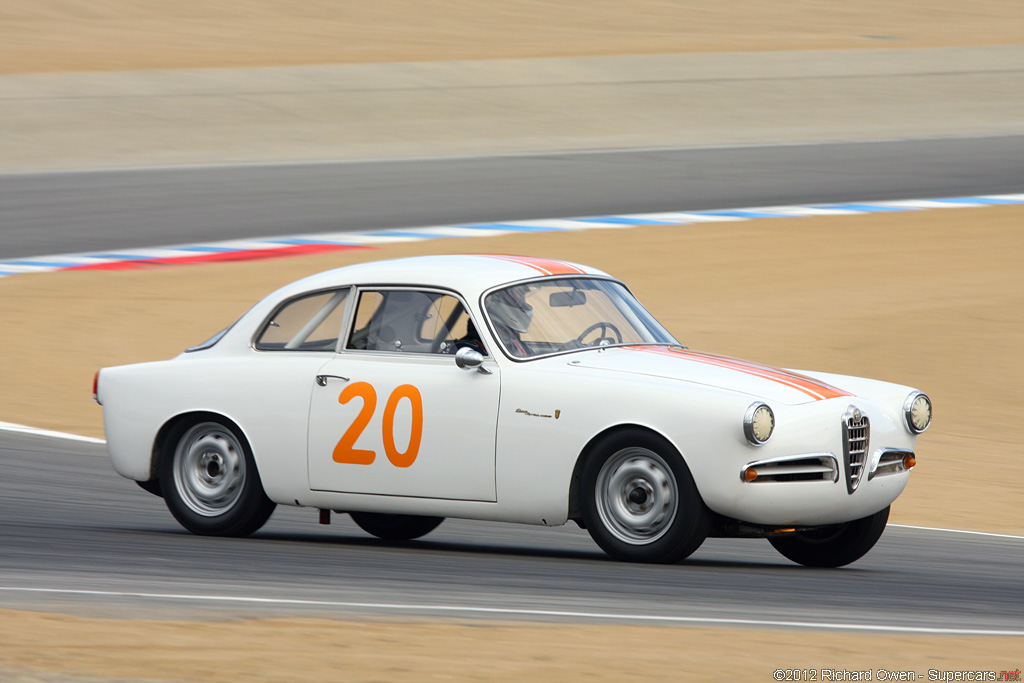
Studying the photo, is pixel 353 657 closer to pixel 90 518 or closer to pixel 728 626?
pixel 728 626

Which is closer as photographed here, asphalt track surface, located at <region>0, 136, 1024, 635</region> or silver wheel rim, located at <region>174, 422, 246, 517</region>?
asphalt track surface, located at <region>0, 136, 1024, 635</region>

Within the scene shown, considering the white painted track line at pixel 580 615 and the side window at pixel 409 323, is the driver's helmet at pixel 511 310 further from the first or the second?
the white painted track line at pixel 580 615

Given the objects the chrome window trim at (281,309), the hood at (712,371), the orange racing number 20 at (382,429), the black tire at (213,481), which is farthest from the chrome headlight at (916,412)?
the black tire at (213,481)

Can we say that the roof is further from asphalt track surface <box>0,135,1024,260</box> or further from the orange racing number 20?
asphalt track surface <box>0,135,1024,260</box>

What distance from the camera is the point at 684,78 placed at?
120 ft

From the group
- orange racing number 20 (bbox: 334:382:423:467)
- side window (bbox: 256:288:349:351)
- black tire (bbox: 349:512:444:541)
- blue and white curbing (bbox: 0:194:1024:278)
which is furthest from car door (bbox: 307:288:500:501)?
blue and white curbing (bbox: 0:194:1024:278)

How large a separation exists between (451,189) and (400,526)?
1575 cm

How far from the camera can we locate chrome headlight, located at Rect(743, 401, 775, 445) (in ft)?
22.9

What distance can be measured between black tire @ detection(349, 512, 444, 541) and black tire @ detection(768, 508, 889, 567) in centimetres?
192

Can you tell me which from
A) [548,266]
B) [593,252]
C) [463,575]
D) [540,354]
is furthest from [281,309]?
[593,252]

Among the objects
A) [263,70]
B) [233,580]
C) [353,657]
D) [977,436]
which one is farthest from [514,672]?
[263,70]

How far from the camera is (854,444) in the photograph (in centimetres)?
736

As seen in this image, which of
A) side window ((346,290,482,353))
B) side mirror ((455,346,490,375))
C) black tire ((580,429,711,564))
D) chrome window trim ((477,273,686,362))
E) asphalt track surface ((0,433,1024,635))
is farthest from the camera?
side window ((346,290,482,353))

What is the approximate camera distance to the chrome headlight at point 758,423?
22.9ft
